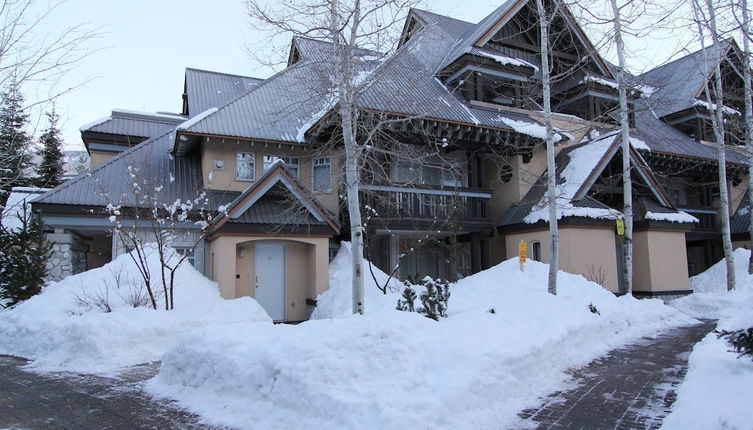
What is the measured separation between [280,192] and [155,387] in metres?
8.00

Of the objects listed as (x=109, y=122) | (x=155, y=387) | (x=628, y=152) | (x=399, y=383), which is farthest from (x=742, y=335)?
(x=109, y=122)

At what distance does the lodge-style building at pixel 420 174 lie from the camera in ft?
46.2

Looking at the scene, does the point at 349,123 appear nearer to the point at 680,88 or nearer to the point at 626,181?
the point at 626,181

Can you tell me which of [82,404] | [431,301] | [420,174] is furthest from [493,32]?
[82,404]

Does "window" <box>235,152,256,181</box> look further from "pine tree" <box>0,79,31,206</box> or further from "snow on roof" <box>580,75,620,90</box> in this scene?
"snow on roof" <box>580,75,620,90</box>

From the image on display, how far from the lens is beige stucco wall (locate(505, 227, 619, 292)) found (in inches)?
641

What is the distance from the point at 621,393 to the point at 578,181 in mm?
11102

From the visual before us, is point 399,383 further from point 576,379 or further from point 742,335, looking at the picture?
point 742,335

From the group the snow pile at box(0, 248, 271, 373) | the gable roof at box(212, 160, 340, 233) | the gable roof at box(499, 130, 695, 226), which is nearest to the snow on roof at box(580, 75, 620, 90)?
the gable roof at box(499, 130, 695, 226)

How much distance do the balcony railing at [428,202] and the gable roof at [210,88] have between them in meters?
8.03

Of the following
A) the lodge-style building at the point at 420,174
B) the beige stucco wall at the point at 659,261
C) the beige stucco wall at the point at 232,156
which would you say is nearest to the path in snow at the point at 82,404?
the lodge-style building at the point at 420,174

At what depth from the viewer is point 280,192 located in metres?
14.6

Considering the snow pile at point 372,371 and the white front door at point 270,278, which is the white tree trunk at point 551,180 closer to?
the snow pile at point 372,371

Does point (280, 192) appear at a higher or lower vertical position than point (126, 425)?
higher
